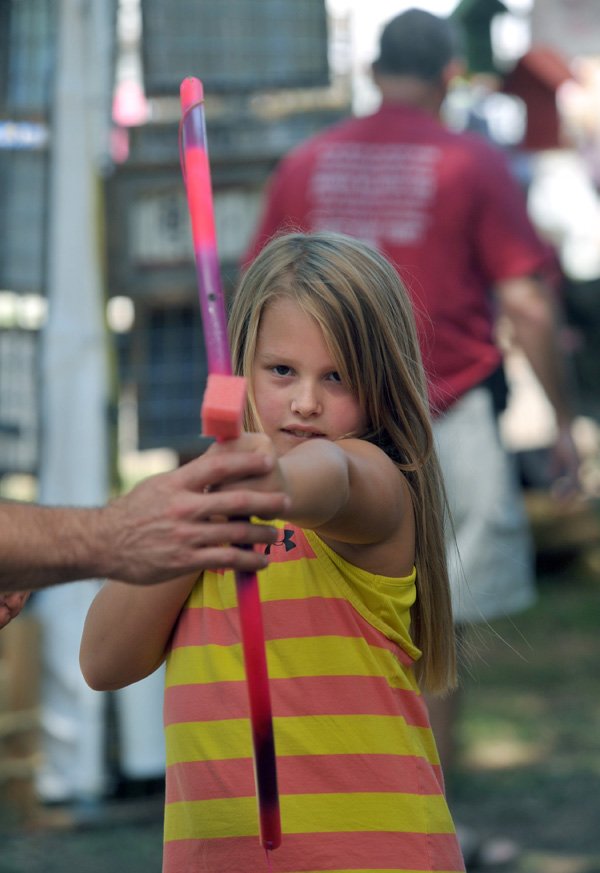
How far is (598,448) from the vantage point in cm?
795

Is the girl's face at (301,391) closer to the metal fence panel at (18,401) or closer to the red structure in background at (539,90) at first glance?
the metal fence panel at (18,401)

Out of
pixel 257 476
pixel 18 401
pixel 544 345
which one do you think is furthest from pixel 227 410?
pixel 18 401

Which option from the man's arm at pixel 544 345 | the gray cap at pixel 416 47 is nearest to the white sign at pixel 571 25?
the gray cap at pixel 416 47

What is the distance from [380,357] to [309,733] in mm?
460

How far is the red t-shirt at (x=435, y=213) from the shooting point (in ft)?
11.3

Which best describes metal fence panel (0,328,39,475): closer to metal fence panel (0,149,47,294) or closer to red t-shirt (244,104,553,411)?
metal fence panel (0,149,47,294)

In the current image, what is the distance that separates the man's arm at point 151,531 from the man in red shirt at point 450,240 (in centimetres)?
189

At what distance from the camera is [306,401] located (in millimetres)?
1703

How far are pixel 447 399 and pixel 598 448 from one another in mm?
4753

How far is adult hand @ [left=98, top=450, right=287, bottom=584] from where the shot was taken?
4.45 feet

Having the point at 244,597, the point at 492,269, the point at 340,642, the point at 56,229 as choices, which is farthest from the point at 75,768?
the point at 244,597

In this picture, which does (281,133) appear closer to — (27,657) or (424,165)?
(424,165)

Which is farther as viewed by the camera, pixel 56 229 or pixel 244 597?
pixel 56 229

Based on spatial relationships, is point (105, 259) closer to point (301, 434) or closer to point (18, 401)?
point (18, 401)
